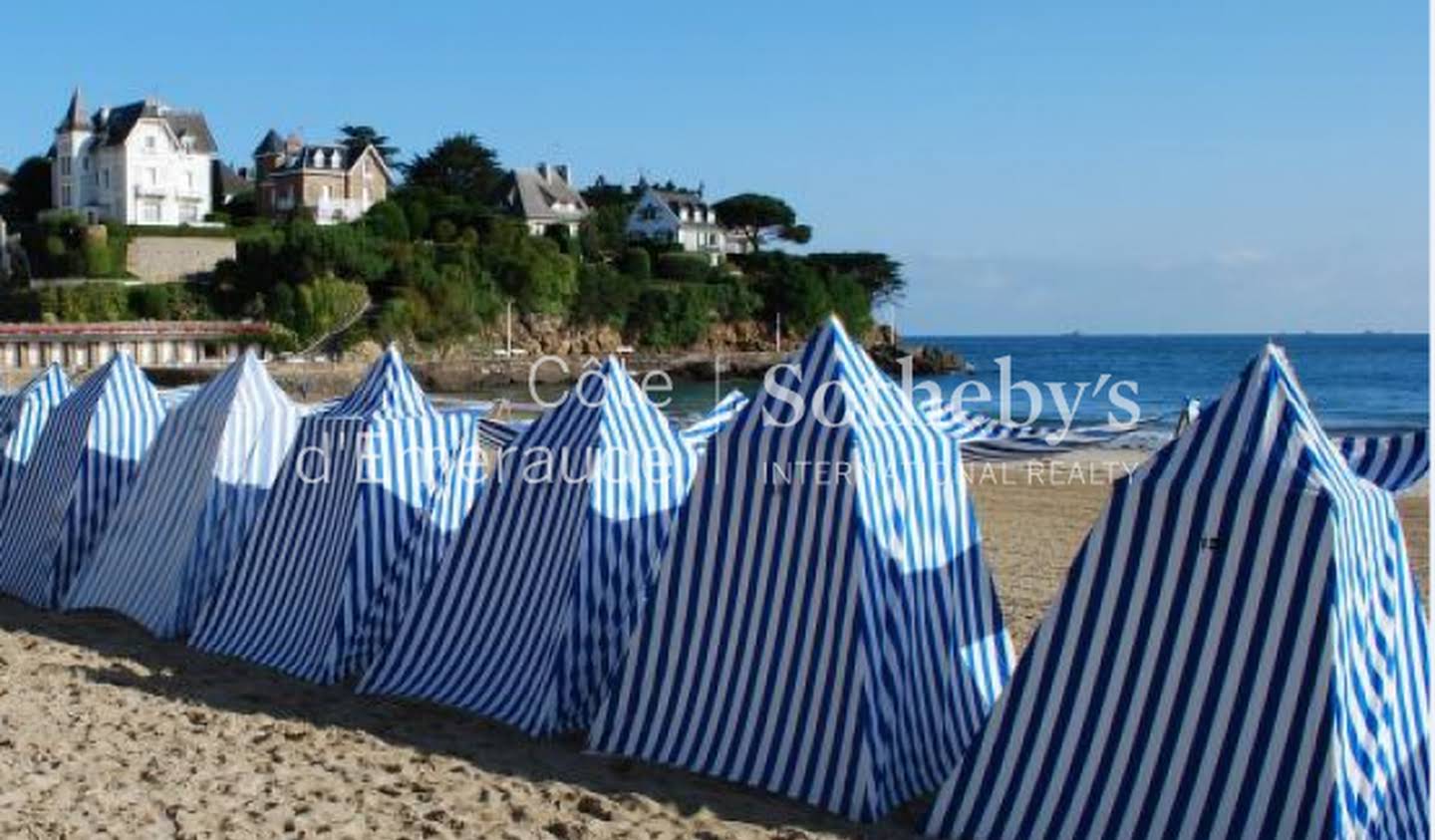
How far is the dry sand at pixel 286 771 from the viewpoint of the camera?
529 cm

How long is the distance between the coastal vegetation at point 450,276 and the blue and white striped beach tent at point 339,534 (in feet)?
169

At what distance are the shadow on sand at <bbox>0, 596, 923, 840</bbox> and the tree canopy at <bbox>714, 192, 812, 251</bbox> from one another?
86.8m

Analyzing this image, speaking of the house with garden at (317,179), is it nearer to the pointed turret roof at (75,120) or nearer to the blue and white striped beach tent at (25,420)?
the pointed turret roof at (75,120)

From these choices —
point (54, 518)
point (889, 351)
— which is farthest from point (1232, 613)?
point (889, 351)

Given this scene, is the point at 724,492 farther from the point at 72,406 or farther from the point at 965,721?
the point at 72,406

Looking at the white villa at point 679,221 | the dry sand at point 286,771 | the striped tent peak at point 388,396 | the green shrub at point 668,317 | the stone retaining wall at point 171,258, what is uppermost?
the white villa at point 679,221

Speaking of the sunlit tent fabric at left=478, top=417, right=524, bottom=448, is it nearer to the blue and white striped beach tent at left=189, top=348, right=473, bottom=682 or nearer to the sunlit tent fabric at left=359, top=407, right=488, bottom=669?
the blue and white striped beach tent at left=189, top=348, right=473, bottom=682

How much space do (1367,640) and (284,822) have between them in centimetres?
354

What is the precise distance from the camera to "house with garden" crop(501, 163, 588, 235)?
80750mm

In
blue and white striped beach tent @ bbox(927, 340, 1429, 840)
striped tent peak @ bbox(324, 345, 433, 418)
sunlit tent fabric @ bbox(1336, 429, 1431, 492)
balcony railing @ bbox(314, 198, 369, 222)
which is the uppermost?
balcony railing @ bbox(314, 198, 369, 222)

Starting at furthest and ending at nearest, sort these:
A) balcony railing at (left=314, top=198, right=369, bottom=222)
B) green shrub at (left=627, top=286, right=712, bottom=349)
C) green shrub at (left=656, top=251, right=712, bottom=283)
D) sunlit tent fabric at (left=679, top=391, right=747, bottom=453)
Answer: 1. green shrub at (left=656, top=251, right=712, bottom=283)
2. green shrub at (left=627, top=286, right=712, bottom=349)
3. balcony railing at (left=314, top=198, right=369, bottom=222)
4. sunlit tent fabric at (left=679, top=391, right=747, bottom=453)

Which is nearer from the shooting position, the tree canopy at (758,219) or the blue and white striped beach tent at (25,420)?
the blue and white striped beach tent at (25,420)

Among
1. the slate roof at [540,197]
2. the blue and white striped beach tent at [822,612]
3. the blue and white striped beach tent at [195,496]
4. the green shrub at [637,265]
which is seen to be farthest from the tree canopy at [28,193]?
the blue and white striped beach tent at [822,612]

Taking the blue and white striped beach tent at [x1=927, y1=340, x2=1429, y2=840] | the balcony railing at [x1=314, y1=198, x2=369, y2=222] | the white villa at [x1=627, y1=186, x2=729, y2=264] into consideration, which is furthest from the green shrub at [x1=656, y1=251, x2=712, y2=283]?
the blue and white striped beach tent at [x1=927, y1=340, x2=1429, y2=840]
